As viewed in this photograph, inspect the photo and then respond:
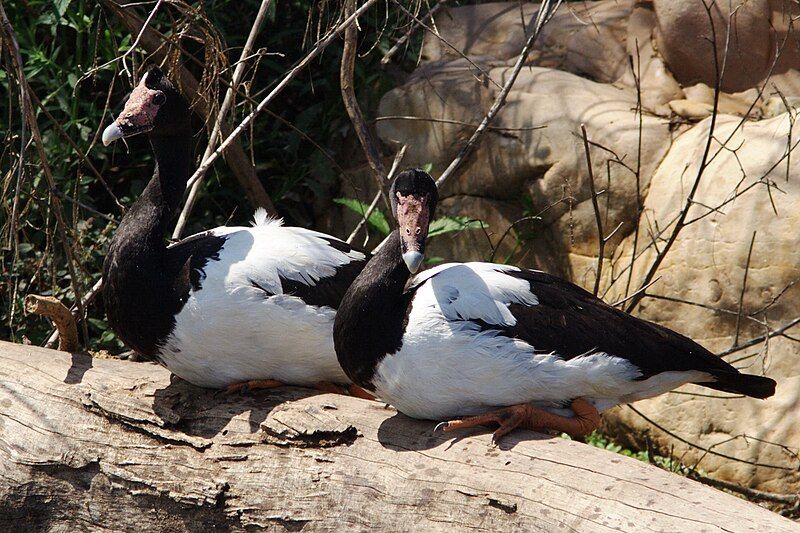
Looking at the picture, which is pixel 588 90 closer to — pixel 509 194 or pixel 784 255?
pixel 509 194

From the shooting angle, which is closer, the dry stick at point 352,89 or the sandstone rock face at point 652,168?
the dry stick at point 352,89

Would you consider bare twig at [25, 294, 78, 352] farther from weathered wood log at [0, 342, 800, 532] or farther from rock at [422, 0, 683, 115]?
rock at [422, 0, 683, 115]

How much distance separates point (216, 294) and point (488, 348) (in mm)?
995

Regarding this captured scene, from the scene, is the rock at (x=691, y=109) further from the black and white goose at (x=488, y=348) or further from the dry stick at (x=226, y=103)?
the black and white goose at (x=488, y=348)

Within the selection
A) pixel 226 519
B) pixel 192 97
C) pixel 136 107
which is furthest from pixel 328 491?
pixel 192 97

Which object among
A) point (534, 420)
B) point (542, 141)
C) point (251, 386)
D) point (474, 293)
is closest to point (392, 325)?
point (474, 293)

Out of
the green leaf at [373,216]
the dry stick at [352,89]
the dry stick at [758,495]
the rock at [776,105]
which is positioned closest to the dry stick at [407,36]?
the dry stick at [352,89]

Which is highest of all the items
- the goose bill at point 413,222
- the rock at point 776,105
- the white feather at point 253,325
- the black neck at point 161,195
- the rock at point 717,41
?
the rock at point 717,41

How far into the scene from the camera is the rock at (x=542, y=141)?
213 inches

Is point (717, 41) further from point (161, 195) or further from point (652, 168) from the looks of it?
point (161, 195)

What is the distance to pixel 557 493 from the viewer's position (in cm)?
272

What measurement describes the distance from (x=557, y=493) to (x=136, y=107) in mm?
2043

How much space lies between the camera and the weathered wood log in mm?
2695

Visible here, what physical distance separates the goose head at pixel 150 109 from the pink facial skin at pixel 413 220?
→ 3.58 ft
